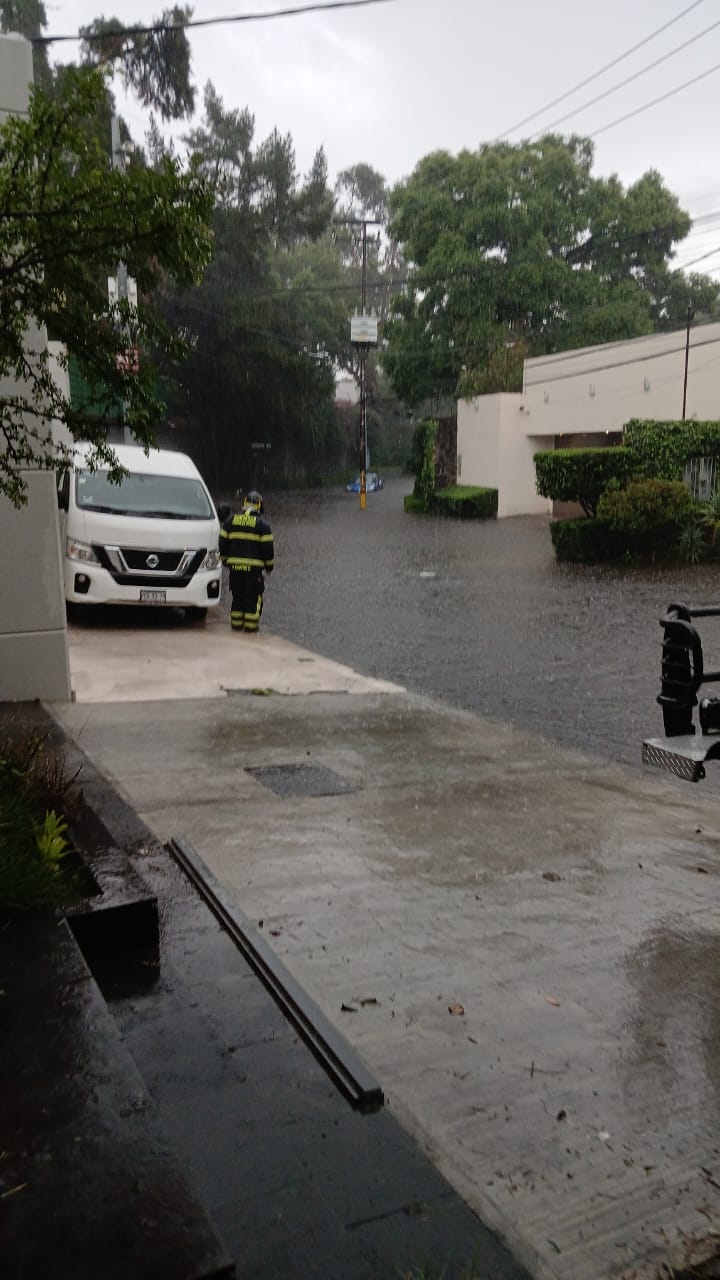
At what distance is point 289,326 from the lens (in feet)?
165

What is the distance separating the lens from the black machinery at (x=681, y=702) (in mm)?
4863

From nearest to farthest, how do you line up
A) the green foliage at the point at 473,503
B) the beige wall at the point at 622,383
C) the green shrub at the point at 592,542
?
the green shrub at the point at 592,542 → the beige wall at the point at 622,383 → the green foliage at the point at 473,503

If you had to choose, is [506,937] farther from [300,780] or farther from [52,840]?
[300,780]

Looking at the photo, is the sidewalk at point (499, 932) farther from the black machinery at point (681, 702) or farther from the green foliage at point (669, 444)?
the green foliage at point (669, 444)

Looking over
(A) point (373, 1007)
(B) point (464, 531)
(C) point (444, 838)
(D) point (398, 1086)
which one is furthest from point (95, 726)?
(B) point (464, 531)

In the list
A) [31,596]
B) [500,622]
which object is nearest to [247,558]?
[500,622]

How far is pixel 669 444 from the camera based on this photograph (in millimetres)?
24141

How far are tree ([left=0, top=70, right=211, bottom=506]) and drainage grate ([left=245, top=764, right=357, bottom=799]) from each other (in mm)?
2772

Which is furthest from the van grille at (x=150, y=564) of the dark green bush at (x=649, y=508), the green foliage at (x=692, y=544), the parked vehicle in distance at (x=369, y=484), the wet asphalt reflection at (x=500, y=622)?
the parked vehicle in distance at (x=369, y=484)

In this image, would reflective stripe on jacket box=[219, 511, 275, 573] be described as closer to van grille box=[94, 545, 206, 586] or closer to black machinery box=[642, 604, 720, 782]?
van grille box=[94, 545, 206, 586]

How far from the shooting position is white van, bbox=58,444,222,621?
40.4 feet

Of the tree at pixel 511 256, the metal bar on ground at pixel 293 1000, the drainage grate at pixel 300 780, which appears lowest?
the drainage grate at pixel 300 780

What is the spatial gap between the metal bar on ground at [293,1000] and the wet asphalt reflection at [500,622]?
167 inches

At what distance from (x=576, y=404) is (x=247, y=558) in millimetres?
22806
